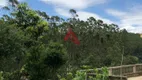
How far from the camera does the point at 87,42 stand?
1128 inches

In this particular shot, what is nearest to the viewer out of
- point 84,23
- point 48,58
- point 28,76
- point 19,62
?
point 48,58

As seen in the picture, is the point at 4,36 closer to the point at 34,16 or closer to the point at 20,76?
the point at 20,76

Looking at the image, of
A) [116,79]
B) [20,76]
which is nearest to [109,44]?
[20,76]

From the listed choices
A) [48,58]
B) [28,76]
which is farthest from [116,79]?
[28,76]

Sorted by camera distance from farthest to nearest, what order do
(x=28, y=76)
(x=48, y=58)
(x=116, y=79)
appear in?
(x=28, y=76) → (x=48, y=58) → (x=116, y=79)

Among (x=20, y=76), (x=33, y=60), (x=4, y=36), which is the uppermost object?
(x=4, y=36)

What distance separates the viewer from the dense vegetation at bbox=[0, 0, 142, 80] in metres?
12.3

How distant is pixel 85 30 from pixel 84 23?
74cm

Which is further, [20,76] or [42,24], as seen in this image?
[42,24]

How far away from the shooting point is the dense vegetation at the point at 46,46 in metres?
12.3

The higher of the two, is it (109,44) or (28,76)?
(109,44)

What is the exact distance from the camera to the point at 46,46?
13195mm

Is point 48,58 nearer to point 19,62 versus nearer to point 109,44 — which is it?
point 19,62

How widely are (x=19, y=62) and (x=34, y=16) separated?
292cm
